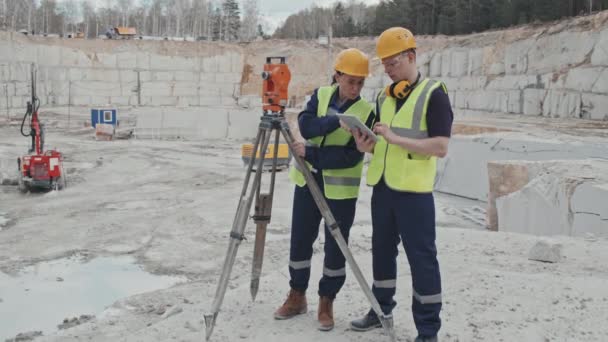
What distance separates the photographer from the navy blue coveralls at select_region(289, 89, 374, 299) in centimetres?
337

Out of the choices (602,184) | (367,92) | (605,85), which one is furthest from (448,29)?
(602,184)

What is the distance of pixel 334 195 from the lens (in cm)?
338

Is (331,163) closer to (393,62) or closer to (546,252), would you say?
(393,62)

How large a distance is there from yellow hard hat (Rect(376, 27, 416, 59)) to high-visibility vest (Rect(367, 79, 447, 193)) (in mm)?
201

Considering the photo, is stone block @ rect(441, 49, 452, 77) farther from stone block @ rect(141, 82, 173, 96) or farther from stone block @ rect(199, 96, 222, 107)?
stone block @ rect(141, 82, 173, 96)

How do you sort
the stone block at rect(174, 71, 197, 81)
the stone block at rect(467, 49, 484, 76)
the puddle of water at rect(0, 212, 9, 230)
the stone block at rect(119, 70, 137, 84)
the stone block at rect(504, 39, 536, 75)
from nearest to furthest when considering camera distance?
the puddle of water at rect(0, 212, 9, 230), the stone block at rect(504, 39, 536, 75), the stone block at rect(467, 49, 484, 76), the stone block at rect(119, 70, 137, 84), the stone block at rect(174, 71, 197, 81)

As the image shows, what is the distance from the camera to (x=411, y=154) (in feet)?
9.76

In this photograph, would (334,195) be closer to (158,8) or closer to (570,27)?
(570,27)

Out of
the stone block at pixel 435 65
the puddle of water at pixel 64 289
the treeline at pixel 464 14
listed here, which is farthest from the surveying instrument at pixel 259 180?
the treeline at pixel 464 14

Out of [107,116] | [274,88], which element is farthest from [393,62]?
[107,116]

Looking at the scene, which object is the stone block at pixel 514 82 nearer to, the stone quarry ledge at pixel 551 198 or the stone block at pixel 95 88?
the stone quarry ledge at pixel 551 198

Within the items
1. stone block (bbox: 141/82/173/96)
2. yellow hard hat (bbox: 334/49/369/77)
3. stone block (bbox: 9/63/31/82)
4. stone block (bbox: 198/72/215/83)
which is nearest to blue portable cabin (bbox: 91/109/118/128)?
stone block (bbox: 9/63/31/82)

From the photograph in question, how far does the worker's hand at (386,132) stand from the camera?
2.91m

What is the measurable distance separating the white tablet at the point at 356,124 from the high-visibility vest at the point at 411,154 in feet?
0.40
